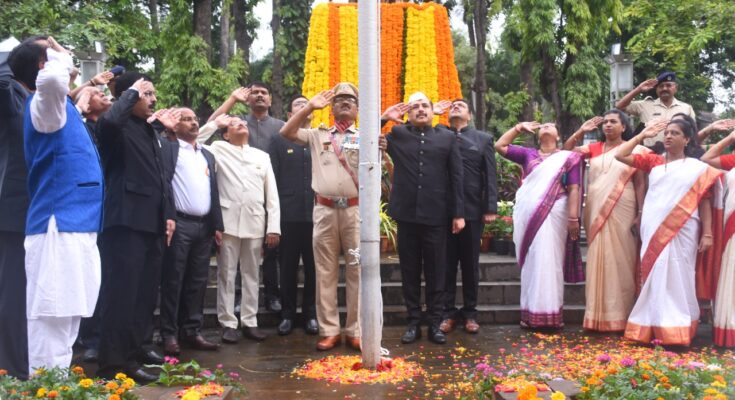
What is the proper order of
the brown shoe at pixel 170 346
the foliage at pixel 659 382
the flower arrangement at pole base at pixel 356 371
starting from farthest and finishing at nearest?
the brown shoe at pixel 170 346
the flower arrangement at pole base at pixel 356 371
the foliage at pixel 659 382

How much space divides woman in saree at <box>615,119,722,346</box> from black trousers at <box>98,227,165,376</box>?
153 inches

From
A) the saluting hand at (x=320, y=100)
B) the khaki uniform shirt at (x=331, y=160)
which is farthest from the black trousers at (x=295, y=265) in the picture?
the saluting hand at (x=320, y=100)

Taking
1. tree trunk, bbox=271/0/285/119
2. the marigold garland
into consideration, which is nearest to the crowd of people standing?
the marigold garland

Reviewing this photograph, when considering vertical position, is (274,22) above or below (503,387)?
above

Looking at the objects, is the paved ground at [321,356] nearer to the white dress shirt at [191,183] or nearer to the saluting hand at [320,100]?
the white dress shirt at [191,183]

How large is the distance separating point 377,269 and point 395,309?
1990 millimetres

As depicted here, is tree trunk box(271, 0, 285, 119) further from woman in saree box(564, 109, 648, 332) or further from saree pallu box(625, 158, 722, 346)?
saree pallu box(625, 158, 722, 346)

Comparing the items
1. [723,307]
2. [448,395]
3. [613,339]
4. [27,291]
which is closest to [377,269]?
[448,395]

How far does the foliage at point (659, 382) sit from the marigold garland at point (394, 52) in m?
9.33

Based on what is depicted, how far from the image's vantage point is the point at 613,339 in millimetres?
6027

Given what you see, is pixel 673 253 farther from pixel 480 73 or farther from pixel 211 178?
pixel 480 73

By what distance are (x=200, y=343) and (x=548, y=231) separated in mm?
Answer: 3165

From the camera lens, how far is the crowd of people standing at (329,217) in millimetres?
4352

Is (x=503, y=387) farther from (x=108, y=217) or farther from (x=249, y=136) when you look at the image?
(x=249, y=136)
